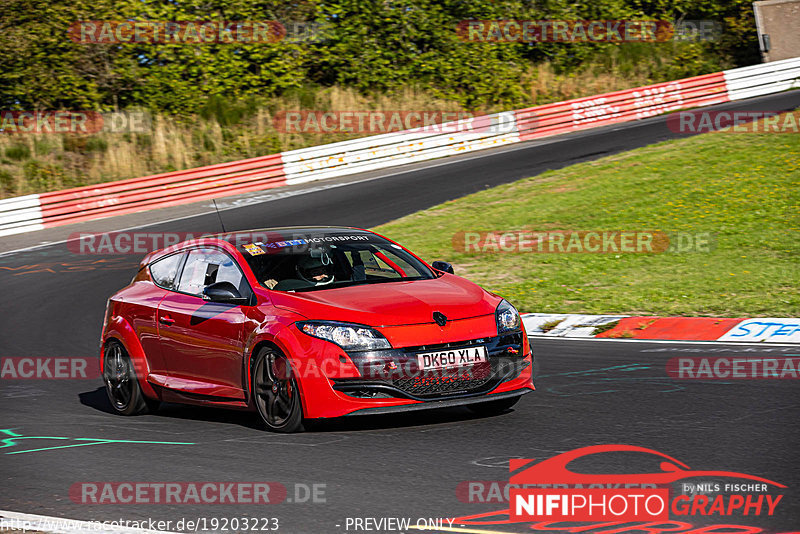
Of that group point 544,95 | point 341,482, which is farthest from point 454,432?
point 544,95

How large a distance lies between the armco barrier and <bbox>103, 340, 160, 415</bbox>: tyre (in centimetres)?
1572

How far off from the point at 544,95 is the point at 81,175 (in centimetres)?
1619

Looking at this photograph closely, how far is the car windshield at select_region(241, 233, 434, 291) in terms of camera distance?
8148mm

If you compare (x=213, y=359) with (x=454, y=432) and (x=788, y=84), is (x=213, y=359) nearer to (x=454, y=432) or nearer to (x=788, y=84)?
(x=454, y=432)

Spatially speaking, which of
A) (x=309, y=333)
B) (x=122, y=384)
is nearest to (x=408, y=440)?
(x=309, y=333)

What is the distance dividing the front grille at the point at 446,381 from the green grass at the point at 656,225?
5.11 metres

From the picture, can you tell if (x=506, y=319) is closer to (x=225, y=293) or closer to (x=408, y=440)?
(x=408, y=440)

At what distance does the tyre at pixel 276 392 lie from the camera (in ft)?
24.3

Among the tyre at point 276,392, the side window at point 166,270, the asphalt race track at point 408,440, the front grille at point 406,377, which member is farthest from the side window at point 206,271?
the front grille at point 406,377

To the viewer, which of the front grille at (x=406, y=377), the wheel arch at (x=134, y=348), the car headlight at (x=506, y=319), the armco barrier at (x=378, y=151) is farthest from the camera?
the armco barrier at (x=378, y=151)

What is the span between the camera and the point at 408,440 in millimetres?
7145

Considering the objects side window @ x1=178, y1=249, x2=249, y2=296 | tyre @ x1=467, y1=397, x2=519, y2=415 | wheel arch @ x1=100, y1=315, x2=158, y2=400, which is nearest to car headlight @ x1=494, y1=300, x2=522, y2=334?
tyre @ x1=467, y1=397, x2=519, y2=415

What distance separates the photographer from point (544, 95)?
3691 cm

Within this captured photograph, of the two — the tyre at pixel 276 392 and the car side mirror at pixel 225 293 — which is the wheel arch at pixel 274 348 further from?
the car side mirror at pixel 225 293
